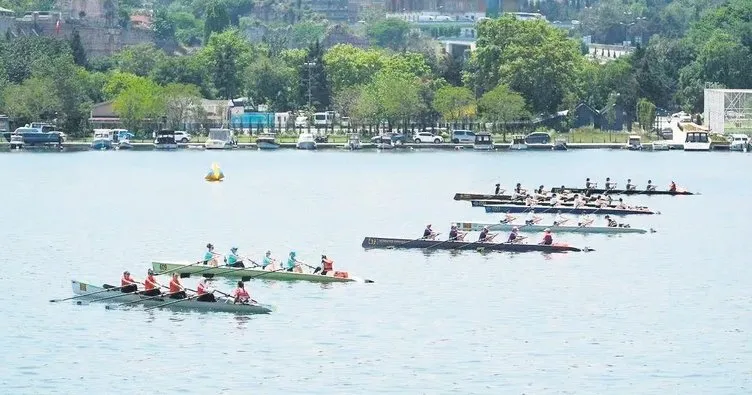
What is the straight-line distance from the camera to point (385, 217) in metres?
96.5

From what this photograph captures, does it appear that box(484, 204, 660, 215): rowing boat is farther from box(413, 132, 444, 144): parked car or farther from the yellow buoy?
box(413, 132, 444, 144): parked car

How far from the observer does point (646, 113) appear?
175125 mm

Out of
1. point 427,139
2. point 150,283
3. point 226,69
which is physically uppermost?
point 226,69

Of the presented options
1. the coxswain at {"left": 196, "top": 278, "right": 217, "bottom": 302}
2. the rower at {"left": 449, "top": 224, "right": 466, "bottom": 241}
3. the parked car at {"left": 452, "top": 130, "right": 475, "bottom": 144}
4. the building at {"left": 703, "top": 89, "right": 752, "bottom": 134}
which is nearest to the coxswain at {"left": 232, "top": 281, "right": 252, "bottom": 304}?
the coxswain at {"left": 196, "top": 278, "right": 217, "bottom": 302}

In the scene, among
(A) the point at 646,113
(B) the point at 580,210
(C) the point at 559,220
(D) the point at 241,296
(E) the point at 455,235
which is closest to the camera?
(D) the point at 241,296

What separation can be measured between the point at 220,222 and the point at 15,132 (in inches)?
3093

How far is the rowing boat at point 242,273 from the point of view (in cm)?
6788

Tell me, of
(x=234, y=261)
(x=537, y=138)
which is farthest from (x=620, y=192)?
(x=537, y=138)

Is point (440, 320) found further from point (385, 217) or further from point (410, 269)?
point (385, 217)

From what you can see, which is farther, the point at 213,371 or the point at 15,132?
the point at 15,132

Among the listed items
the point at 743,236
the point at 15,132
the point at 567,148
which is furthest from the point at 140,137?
the point at 743,236

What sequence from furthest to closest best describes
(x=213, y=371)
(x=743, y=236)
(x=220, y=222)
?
1. (x=220, y=222)
2. (x=743, y=236)
3. (x=213, y=371)

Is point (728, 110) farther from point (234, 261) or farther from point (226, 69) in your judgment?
point (234, 261)

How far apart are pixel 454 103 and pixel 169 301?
113273 mm
